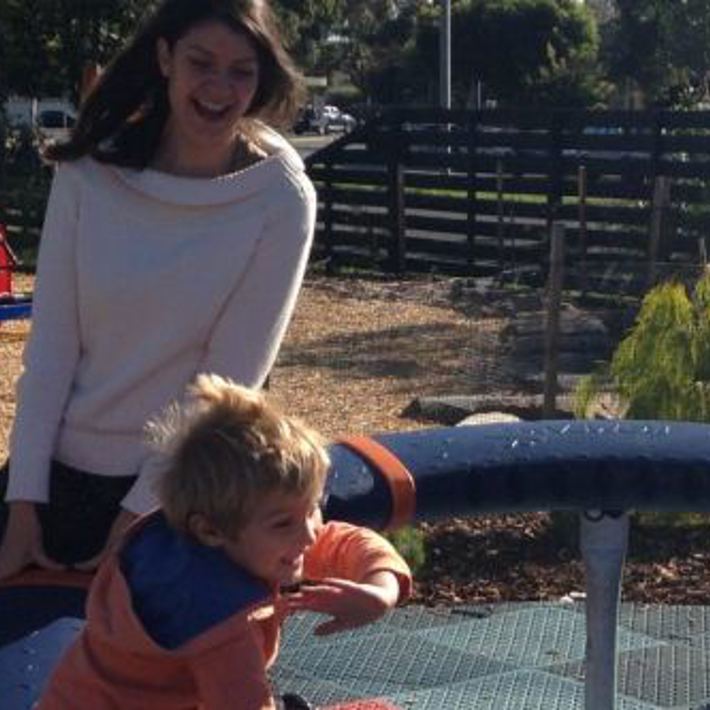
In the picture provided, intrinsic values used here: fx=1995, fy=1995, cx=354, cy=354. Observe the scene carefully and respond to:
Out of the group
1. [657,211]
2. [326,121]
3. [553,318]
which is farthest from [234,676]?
[326,121]

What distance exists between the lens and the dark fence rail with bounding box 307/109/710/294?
14.8 metres

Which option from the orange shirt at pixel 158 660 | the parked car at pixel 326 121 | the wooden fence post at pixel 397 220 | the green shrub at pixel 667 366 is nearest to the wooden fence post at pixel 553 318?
the green shrub at pixel 667 366

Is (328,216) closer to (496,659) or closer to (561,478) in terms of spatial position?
(496,659)

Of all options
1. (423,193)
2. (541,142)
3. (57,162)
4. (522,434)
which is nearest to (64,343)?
(57,162)

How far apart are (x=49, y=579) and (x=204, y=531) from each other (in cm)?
91

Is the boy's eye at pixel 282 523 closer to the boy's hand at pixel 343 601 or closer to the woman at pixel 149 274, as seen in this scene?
the boy's hand at pixel 343 601

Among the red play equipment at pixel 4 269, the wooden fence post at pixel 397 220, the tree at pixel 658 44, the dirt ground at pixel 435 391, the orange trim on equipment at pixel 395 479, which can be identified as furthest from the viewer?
the tree at pixel 658 44

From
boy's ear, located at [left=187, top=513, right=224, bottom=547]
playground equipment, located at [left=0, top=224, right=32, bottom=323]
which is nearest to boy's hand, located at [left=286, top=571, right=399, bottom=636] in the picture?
boy's ear, located at [left=187, top=513, right=224, bottom=547]

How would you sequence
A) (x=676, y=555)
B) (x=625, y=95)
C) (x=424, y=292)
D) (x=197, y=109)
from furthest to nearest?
(x=625, y=95) < (x=424, y=292) < (x=676, y=555) < (x=197, y=109)

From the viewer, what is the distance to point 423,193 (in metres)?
18.0

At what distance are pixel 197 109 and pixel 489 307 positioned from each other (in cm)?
1105

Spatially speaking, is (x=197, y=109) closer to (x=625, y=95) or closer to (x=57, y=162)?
(x=57, y=162)

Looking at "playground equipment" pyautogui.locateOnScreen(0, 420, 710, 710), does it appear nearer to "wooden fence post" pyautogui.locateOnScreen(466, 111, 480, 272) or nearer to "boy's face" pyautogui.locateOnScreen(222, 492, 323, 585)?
"boy's face" pyautogui.locateOnScreen(222, 492, 323, 585)

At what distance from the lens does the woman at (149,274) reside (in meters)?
3.13
